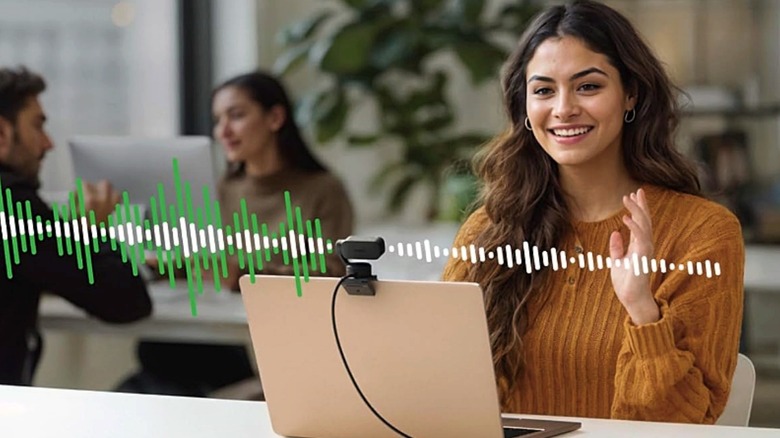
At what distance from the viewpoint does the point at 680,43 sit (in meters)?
4.39

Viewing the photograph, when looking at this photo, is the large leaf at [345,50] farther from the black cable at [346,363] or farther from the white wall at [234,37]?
the black cable at [346,363]

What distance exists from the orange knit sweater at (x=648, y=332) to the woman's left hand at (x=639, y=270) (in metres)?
0.02

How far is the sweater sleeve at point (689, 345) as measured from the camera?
66.7 inches

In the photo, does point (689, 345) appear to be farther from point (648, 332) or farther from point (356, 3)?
point (356, 3)

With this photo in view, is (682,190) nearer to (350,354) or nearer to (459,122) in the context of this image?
(350,354)

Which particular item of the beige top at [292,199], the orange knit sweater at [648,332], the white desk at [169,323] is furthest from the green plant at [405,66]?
the orange knit sweater at [648,332]

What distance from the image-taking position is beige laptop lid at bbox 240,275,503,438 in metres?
1.44

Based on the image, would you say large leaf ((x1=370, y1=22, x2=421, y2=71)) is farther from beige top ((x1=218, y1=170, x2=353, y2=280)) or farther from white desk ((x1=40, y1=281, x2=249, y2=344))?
white desk ((x1=40, y1=281, x2=249, y2=344))

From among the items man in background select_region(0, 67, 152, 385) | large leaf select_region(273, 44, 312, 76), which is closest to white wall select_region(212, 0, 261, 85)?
large leaf select_region(273, 44, 312, 76)

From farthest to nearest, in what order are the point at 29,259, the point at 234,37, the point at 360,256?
the point at 234,37 < the point at 29,259 < the point at 360,256

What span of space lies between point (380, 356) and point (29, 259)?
1302 millimetres

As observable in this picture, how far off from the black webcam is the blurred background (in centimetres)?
243

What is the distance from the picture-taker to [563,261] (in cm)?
190

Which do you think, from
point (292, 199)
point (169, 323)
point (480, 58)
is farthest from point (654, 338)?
point (480, 58)
